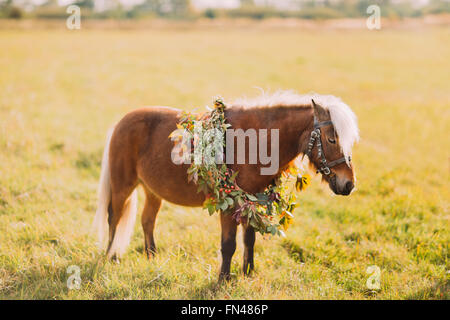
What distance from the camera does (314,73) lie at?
2008 cm

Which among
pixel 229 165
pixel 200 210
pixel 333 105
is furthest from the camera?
pixel 200 210

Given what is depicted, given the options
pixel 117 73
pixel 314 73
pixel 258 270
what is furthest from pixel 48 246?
pixel 314 73

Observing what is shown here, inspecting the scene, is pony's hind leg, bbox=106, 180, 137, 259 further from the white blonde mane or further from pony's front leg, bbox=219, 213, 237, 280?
the white blonde mane

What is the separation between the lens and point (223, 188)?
12.3 feet

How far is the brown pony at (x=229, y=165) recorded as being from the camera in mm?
3479

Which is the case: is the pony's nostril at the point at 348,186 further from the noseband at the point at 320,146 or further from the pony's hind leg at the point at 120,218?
the pony's hind leg at the point at 120,218

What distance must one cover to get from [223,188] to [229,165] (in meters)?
0.28

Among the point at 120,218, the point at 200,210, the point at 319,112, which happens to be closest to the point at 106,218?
the point at 120,218

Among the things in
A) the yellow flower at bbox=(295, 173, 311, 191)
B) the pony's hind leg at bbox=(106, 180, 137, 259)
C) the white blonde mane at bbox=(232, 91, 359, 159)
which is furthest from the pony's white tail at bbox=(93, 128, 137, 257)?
the yellow flower at bbox=(295, 173, 311, 191)

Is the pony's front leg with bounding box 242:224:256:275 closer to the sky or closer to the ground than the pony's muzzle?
closer to the ground

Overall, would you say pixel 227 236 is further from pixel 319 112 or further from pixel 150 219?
pixel 319 112

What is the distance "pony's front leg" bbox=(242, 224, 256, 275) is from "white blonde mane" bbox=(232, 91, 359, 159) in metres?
1.45

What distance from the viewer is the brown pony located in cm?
348

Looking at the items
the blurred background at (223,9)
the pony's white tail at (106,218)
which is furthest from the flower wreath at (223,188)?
the blurred background at (223,9)
